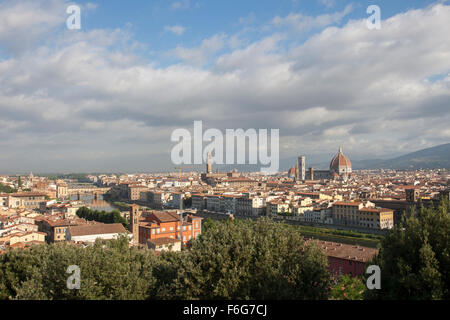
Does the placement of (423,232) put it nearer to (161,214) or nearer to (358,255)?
Answer: (358,255)

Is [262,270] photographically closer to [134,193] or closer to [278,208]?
[278,208]

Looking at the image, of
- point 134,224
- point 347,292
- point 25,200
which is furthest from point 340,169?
point 347,292

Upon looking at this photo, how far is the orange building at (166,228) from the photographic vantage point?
23.7 meters

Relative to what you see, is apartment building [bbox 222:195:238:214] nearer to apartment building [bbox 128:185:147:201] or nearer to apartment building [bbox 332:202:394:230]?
apartment building [bbox 332:202:394:230]

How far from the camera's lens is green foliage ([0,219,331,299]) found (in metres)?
6.37

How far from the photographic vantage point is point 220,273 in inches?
263

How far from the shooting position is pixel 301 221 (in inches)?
1451

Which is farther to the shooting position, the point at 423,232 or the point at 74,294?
the point at 74,294

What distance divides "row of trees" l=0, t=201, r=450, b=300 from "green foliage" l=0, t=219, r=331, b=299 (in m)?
0.02

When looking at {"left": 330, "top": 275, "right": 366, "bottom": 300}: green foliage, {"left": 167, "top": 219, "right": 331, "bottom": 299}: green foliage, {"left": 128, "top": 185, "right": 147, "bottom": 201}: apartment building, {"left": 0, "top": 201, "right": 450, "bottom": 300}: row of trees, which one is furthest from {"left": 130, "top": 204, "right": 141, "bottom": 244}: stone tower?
{"left": 128, "top": 185, "right": 147, "bottom": 201}: apartment building

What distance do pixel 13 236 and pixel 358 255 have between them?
1793 centimetres

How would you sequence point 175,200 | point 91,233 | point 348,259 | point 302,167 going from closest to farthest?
point 348,259 → point 91,233 → point 175,200 → point 302,167

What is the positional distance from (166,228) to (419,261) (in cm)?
2014
